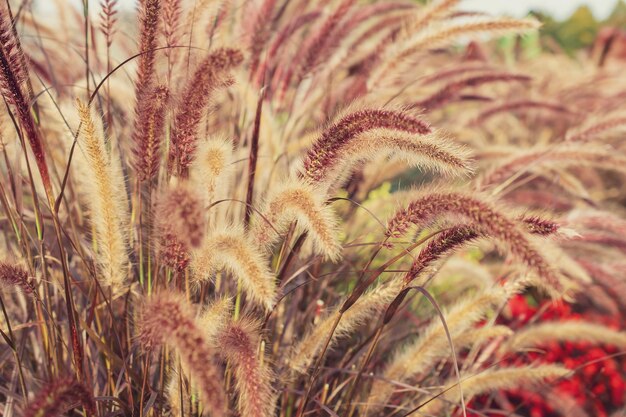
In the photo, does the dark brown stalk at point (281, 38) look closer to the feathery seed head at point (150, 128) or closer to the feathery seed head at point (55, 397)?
the feathery seed head at point (150, 128)

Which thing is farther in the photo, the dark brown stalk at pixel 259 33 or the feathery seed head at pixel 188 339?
the dark brown stalk at pixel 259 33

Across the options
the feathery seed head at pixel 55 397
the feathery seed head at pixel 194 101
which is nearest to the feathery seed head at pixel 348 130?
the feathery seed head at pixel 194 101

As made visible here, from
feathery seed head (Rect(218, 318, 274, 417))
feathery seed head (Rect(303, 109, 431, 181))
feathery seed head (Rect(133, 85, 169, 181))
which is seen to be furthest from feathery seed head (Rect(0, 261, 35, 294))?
feathery seed head (Rect(303, 109, 431, 181))

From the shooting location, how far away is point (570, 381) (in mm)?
2814

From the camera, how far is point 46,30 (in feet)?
10.1

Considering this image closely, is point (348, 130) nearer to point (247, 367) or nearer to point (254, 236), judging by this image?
point (254, 236)

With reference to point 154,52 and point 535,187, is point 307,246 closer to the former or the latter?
point 154,52

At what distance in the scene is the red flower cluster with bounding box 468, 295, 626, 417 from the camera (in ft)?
8.05

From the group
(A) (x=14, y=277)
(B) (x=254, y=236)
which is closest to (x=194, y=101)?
(B) (x=254, y=236)

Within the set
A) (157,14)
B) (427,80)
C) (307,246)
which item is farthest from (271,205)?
(427,80)

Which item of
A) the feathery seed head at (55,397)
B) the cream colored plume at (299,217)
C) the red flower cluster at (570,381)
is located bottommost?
the red flower cluster at (570,381)

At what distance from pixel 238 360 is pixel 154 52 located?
2.47 feet

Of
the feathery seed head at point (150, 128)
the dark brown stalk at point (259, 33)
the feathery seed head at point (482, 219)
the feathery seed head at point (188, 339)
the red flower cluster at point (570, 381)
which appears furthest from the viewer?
the red flower cluster at point (570, 381)

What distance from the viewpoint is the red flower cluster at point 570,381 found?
8.05 ft
